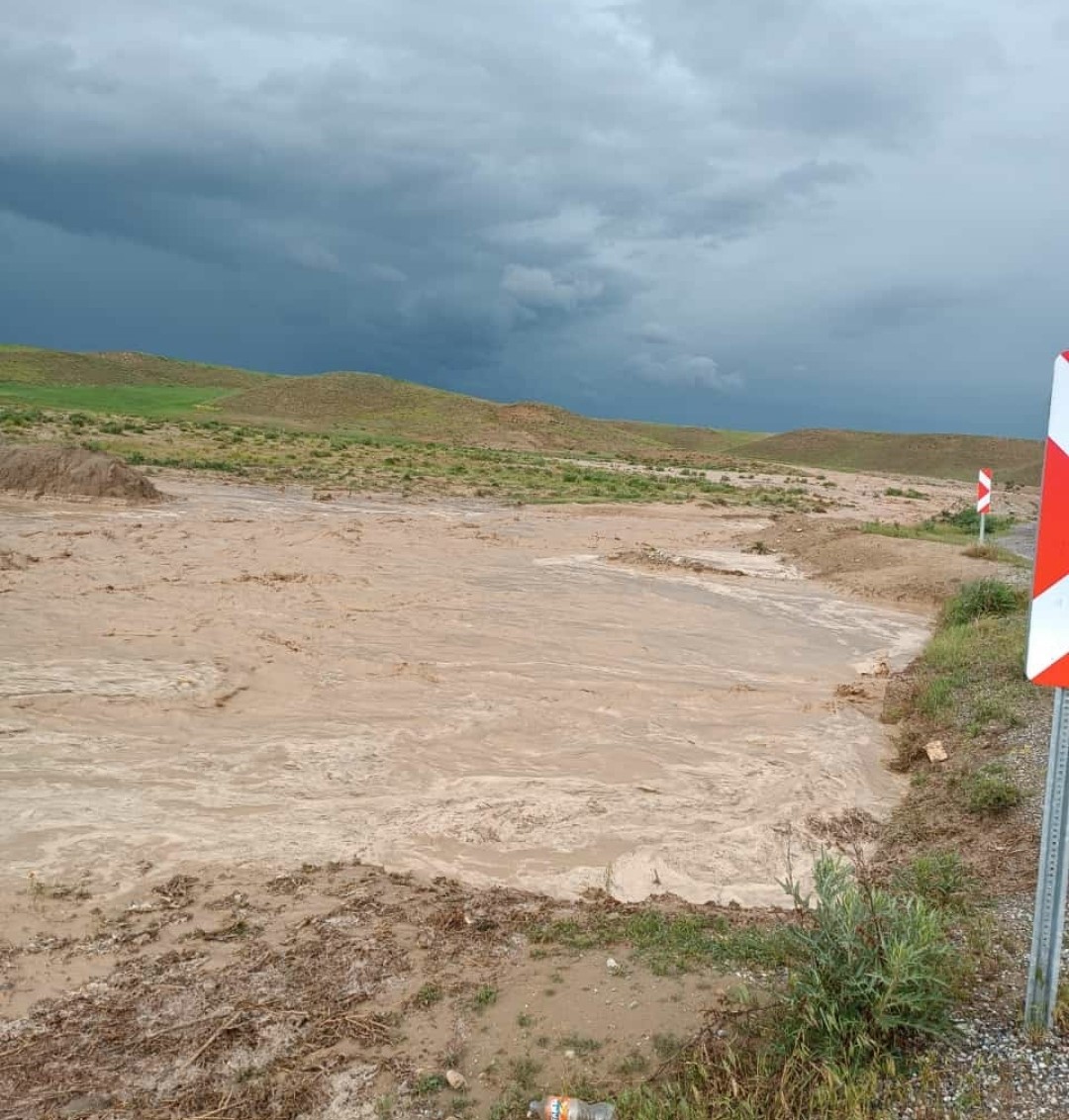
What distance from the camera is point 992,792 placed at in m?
6.67

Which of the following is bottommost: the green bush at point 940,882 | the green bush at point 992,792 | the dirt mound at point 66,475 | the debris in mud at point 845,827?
the debris in mud at point 845,827

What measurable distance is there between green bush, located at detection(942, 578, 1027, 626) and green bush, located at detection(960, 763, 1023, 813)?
238 inches

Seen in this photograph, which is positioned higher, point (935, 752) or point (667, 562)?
point (667, 562)

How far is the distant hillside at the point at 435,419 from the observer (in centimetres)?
6569

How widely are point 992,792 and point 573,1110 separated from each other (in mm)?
4566

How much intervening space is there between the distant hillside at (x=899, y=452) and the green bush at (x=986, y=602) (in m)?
71.0

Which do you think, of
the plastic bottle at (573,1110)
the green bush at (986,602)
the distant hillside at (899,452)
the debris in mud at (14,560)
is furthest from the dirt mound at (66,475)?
the distant hillside at (899,452)

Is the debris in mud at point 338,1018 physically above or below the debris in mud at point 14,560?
below

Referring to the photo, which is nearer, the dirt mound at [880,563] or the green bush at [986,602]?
the green bush at [986,602]

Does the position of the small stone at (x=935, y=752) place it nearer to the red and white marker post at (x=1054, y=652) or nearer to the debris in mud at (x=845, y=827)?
the debris in mud at (x=845, y=827)

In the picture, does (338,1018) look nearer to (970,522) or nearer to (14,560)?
(14,560)

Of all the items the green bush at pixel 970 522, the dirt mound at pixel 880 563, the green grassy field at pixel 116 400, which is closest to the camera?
the dirt mound at pixel 880 563

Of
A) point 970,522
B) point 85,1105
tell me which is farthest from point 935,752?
point 970,522

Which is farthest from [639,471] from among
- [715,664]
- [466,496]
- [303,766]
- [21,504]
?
[303,766]
